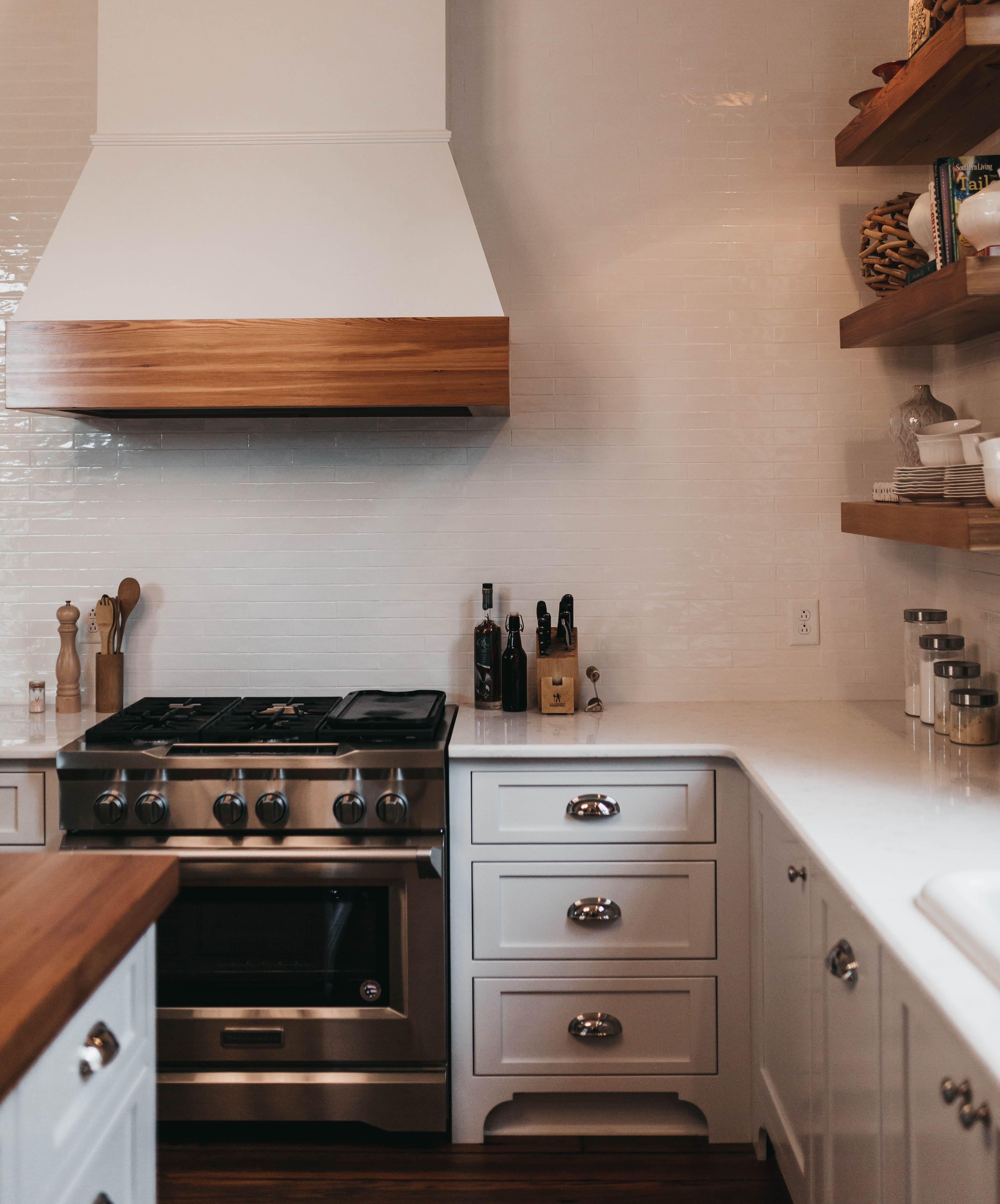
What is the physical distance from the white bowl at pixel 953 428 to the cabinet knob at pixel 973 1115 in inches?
59.1

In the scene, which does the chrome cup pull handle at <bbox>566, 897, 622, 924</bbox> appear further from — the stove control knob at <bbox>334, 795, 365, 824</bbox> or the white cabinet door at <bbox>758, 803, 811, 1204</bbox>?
the stove control knob at <bbox>334, 795, 365, 824</bbox>

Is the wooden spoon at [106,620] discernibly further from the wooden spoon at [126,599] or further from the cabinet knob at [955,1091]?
the cabinet knob at [955,1091]

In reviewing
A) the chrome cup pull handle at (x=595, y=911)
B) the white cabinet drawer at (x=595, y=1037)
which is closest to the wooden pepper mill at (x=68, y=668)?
the white cabinet drawer at (x=595, y=1037)

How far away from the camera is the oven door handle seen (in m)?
2.38

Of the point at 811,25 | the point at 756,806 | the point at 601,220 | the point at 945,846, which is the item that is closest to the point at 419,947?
the point at 756,806

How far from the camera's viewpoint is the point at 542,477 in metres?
2.97

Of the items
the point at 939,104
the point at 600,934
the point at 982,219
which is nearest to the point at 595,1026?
the point at 600,934

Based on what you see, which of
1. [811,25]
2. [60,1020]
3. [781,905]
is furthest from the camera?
[811,25]

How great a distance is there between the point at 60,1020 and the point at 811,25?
3.06m

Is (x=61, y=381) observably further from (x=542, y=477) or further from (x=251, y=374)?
(x=542, y=477)

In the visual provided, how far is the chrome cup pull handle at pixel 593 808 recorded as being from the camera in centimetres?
243

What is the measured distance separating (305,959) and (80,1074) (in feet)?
4.49

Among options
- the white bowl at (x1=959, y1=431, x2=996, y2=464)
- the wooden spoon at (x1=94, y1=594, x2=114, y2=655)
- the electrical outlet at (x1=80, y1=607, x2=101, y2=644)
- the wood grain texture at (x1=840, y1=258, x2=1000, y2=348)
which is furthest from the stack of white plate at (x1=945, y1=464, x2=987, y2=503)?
the electrical outlet at (x1=80, y1=607, x2=101, y2=644)

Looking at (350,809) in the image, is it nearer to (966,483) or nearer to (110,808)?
(110,808)
